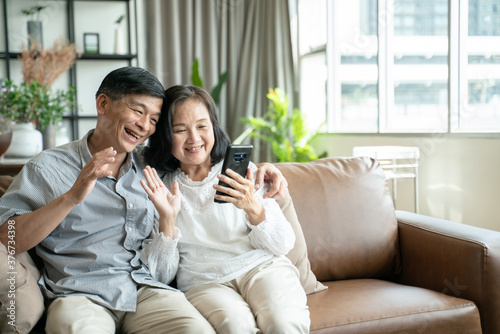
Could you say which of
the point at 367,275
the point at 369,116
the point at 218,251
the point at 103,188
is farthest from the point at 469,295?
the point at 369,116

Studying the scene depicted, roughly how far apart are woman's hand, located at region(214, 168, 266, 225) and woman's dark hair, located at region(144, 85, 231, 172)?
21cm

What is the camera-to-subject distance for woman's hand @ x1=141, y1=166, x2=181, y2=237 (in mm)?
1373

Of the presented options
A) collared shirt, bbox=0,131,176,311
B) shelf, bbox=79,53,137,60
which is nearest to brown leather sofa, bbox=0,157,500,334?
collared shirt, bbox=0,131,176,311

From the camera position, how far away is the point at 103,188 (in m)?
1.39

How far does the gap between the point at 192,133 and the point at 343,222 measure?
0.70 meters

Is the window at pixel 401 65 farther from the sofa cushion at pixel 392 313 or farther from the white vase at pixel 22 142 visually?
the white vase at pixel 22 142

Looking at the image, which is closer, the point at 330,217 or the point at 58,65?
the point at 330,217

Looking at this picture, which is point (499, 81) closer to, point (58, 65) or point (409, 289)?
point (409, 289)

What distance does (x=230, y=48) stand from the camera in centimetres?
543

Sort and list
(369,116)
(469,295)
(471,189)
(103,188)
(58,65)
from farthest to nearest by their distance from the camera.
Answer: (369,116) → (58,65) → (471,189) → (469,295) → (103,188)

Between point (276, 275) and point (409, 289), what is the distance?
51 cm

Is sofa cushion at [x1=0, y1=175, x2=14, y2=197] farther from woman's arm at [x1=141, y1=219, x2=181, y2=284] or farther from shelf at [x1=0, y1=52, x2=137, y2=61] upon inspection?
shelf at [x1=0, y1=52, x2=137, y2=61]

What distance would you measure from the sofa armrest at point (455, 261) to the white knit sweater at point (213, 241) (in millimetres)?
567

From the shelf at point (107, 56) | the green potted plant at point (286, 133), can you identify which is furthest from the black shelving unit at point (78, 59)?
the green potted plant at point (286, 133)
